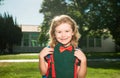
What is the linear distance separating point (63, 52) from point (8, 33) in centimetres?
4319

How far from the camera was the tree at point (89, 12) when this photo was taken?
34438mm

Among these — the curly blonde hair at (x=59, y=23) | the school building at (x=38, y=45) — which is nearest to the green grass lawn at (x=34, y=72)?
the curly blonde hair at (x=59, y=23)

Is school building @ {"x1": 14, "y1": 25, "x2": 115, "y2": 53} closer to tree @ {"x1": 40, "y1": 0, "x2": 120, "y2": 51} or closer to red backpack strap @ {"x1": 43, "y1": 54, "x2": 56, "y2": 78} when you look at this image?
tree @ {"x1": 40, "y1": 0, "x2": 120, "y2": 51}

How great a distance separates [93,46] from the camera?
5609cm

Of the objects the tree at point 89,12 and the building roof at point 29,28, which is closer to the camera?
the tree at point 89,12

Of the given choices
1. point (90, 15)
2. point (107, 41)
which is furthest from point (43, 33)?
point (107, 41)

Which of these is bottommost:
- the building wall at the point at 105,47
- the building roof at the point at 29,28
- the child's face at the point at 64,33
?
the building wall at the point at 105,47

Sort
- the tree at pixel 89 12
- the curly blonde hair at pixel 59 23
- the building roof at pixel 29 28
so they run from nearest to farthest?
the curly blonde hair at pixel 59 23 < the tree at pixel 89 12 < the building roof at pixel 29 28

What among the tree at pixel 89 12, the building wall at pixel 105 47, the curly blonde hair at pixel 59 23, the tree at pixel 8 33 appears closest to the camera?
the curly blonde hair at pixel 59 23

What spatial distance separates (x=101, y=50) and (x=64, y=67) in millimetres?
53794

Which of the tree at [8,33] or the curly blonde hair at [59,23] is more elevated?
the curly blonde hair at [59,23]

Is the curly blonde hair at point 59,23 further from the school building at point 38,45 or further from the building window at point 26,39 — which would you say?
the building window at point 26,39

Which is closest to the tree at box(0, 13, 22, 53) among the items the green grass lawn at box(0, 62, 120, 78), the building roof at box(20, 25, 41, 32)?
the building roof at box(20, 25, 41, 32)

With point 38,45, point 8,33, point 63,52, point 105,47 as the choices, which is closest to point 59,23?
point 63,52
